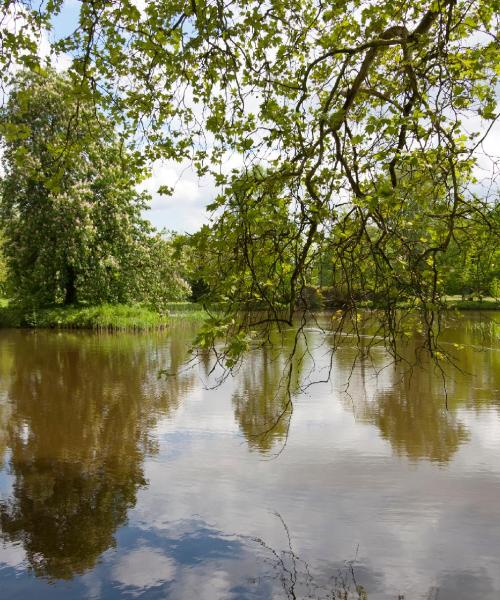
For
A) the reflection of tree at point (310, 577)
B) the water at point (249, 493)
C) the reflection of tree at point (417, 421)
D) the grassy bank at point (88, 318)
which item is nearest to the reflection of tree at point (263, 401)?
the water at point (249, 493)

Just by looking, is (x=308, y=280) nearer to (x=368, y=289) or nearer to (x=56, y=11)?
(x=368, y=289)

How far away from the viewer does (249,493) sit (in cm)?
598

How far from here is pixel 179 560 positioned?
472 cm

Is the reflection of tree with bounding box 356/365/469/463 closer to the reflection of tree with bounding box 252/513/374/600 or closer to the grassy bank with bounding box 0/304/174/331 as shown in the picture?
the reflection of tree with bounding box 252/513/374/600

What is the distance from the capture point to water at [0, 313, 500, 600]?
4480 mm

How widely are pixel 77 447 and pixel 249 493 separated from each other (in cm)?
266

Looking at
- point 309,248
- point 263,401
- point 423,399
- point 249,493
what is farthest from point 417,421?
point 309,248

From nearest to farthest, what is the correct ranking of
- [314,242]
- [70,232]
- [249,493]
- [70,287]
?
[314,242], [249,493], [70,232], [70,287]

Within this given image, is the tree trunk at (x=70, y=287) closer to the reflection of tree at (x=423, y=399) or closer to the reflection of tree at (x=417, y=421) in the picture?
the reflection of tree at (x=423, y=399)

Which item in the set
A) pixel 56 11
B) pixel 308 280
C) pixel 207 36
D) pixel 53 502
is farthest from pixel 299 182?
pixel 53 502

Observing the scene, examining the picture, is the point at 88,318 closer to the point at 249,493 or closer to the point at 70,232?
the point at 70,232

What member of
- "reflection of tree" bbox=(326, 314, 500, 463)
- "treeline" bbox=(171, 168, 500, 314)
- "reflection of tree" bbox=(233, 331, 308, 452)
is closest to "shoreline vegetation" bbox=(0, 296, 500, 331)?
"reflection of tree" bbox=(233, 331, 308, 452)

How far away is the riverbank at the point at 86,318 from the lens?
876 inches

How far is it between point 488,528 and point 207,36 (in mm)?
4332
